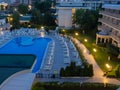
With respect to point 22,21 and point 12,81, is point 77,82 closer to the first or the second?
point 12,81

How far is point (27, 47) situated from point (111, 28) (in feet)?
36.7

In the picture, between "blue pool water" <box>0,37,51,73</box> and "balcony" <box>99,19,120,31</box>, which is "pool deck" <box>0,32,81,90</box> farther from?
"balcony" <box>99,19,120,31</box>

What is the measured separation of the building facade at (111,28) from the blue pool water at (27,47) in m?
7.53

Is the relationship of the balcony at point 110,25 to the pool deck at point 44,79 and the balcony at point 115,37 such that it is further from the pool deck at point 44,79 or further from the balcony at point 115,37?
the pool deck at point 44,79

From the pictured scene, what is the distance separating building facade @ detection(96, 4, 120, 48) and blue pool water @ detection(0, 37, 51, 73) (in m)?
7.53

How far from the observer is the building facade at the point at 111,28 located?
31959mm

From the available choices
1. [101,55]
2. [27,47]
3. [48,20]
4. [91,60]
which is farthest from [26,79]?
[48,20]

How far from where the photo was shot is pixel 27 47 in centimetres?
3394

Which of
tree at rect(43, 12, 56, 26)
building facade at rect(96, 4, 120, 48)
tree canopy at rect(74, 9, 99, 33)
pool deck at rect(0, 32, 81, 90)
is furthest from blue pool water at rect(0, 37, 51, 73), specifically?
tree at rect(43, 12, 56, 26)

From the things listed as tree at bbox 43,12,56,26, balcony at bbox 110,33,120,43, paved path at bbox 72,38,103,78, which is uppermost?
tree at bbox 43,12,56,26

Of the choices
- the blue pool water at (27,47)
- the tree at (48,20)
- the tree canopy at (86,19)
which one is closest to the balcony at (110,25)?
the tree canopy at (86,19)

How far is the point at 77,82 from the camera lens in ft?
63.8

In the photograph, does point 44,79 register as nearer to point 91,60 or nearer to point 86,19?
point 91,60

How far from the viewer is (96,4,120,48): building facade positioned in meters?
32.0
